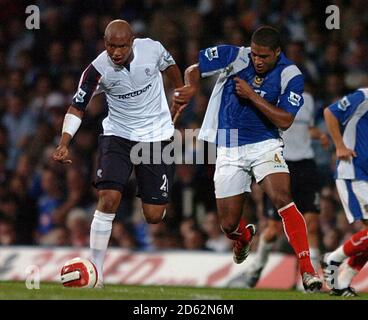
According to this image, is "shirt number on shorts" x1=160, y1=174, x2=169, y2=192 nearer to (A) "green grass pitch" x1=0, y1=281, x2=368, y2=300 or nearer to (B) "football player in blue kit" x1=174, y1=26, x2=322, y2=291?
(B) "football player in blue kit" x1=174, y1=26, x2=322, y2=291

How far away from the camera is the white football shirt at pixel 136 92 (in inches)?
345

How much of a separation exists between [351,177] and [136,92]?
1.94 meters

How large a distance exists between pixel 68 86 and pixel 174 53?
1.56m

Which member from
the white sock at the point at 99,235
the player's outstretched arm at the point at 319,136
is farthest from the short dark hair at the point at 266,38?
the player's outstretched arm at the point at 319,136

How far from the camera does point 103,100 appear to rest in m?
13.6

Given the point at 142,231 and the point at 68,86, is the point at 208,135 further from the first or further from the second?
the point at 68,86

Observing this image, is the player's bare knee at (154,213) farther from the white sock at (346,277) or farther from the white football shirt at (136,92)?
the white sock at (346,277)

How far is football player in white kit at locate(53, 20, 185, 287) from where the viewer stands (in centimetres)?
865

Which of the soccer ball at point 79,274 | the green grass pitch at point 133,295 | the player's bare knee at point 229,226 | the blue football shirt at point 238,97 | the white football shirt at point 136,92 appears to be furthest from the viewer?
the player's bare knee at point 229,226

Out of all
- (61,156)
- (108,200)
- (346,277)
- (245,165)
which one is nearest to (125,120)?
(108,200)

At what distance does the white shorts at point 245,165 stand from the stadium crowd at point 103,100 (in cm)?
264

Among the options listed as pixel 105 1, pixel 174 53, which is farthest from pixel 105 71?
pixel 105 1

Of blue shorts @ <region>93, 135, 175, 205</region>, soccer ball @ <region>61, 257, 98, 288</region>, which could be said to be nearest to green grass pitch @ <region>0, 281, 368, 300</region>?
soccer ball @ <region>61, 257, 98, 288</region>

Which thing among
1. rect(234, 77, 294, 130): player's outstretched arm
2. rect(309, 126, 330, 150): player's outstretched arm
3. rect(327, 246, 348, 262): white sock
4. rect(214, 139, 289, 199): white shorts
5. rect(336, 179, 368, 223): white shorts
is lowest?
rect(327, 246, 348, 262): white sock
